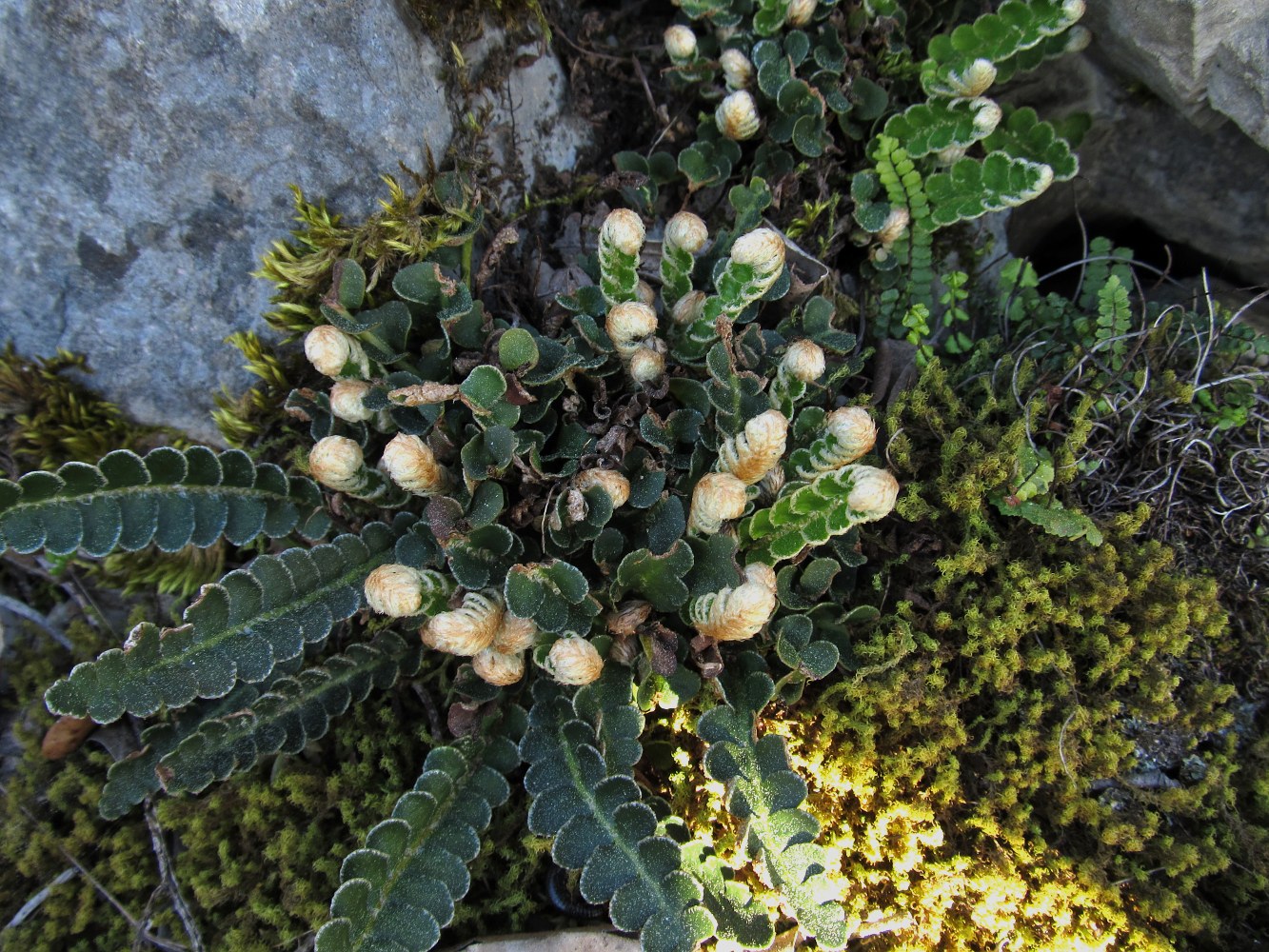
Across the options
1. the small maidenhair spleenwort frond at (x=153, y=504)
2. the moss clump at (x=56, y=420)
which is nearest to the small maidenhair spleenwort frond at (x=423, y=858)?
the small maidenhair spleenwort frond at (x=153, y=504)

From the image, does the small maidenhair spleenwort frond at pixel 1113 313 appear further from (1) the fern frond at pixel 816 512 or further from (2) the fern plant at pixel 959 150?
(1) the fern frond at pixel 816 512

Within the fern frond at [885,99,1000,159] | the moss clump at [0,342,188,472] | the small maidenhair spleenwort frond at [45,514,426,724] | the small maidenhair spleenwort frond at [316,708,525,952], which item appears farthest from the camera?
the fern frond at [885,99,1000,159]

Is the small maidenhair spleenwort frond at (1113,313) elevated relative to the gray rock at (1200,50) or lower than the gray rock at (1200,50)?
lower

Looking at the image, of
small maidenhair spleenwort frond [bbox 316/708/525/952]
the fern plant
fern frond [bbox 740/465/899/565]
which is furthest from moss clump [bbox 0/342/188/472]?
the fern plant

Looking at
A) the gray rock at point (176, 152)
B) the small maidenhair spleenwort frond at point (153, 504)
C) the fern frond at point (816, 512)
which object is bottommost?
the fern frond at point (816, 512)

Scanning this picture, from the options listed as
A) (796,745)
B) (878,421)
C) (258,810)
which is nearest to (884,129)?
(878,421)

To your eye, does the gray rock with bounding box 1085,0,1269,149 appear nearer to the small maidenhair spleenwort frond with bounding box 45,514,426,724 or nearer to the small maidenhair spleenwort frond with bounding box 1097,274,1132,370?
the small maidenhair spleenwort frond with bounding box 1097,274,1132,370
